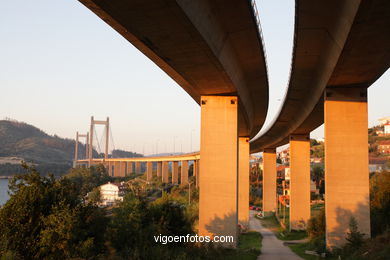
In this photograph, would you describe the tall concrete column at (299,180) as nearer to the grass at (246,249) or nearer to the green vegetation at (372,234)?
the grass at (246,249)

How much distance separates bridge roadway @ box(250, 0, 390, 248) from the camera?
12.7 m

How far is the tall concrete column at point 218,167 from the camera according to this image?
68.9 feet

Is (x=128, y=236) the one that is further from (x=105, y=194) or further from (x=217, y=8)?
(x=105, y=194)

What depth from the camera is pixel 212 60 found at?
49.6ft

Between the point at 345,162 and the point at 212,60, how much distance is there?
982cm

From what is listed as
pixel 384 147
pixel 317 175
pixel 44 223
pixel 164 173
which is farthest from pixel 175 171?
pixel 44 223

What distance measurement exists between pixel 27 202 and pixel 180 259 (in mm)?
5317

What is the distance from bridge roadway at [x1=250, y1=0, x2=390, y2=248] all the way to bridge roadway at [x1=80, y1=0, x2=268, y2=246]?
1999mm

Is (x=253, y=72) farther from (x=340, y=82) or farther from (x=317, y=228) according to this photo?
(x=317, y=228)

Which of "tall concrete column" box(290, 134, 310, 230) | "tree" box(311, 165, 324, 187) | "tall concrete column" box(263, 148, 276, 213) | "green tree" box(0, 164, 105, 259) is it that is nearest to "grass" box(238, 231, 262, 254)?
"tall concrete column" box(290, 134, 310, 230)

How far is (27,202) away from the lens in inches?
500

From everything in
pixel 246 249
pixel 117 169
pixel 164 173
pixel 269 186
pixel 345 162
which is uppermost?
pixel 345 162

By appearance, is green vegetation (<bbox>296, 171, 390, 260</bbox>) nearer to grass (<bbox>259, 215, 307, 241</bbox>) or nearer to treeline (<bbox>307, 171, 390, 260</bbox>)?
treeline (<bbox>307, 171, 390, 260</bbox>)

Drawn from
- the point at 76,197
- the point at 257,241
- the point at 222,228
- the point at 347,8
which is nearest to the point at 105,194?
the point at 257,241
